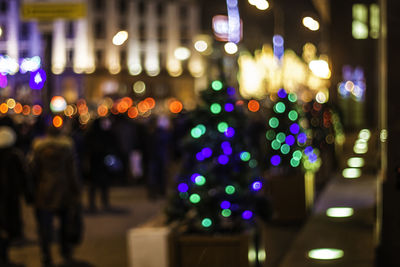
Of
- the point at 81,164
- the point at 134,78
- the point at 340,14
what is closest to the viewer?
the point at 81,164

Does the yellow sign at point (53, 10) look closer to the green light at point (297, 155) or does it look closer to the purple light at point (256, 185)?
the purple light at point (256, 185)

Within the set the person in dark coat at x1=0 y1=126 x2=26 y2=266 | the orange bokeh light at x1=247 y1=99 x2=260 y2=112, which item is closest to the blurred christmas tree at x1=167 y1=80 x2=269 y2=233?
the person in dark coat at x1=0 y1=126 x2=26 y2=266

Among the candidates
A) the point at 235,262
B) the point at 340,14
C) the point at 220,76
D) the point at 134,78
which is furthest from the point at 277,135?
the point at 134,78

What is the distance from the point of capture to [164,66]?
9556 cm

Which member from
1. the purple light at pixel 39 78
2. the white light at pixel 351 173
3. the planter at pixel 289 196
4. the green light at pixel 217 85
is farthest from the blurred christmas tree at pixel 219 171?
the white light at pixel 351 173

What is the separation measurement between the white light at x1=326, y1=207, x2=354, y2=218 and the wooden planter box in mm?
5391

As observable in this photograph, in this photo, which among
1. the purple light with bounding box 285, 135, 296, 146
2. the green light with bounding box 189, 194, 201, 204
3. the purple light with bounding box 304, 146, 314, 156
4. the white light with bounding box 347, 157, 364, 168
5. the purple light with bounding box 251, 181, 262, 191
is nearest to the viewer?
the green light with bounding box 189, 194, 201, 204

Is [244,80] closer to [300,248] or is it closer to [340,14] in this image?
[340,14]

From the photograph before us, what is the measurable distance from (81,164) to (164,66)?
79.1 m

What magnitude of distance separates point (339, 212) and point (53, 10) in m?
5.42

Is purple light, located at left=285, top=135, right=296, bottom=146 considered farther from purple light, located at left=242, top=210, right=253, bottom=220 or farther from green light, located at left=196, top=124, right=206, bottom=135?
purple light, located at left=242, top=210, right=253, bottom=220

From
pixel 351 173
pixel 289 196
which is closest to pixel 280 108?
pixel 289 196

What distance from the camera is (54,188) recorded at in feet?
31.7

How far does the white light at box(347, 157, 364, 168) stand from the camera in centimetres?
2181
